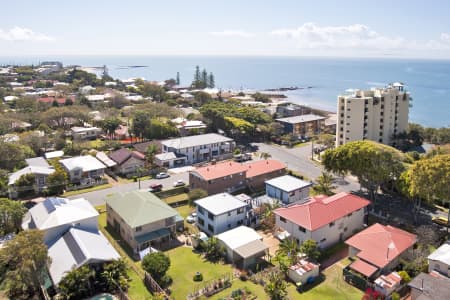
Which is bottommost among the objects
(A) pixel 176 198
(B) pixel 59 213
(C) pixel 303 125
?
(A) pixel 176 198

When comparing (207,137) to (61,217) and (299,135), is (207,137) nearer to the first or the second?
(299,135)

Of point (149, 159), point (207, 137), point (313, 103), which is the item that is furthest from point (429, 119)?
point (149, 159)

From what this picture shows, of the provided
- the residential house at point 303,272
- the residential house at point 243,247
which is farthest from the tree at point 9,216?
the residential house at point 303,272

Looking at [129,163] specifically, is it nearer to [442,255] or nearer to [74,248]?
[74,248]

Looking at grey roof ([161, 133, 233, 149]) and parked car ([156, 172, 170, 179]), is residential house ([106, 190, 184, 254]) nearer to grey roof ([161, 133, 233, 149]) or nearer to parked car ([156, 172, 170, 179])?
parked car ([156, 172, 170, 179])

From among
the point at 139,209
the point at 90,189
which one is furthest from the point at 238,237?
the point at 90,189
